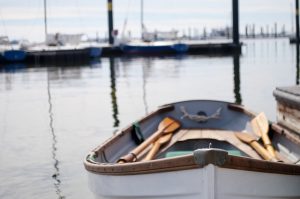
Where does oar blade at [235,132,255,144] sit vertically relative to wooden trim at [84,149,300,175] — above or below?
below

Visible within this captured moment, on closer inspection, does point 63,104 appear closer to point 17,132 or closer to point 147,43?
point 17,132

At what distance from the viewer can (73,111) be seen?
21.9 meters

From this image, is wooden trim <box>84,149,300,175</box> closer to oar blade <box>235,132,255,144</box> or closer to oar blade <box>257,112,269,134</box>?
oar blade <box>235,132,255,144</box>

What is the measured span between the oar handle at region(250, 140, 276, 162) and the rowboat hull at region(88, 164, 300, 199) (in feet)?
4.97

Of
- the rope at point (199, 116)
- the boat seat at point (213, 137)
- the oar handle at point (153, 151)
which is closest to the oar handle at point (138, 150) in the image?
the oar handle at point (153, 151)

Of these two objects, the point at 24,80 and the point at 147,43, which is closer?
the point at 24,80

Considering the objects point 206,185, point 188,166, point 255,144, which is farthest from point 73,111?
point 206,185

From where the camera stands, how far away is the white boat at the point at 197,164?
21.6ft

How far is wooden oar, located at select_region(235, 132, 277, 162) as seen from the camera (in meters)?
8.93

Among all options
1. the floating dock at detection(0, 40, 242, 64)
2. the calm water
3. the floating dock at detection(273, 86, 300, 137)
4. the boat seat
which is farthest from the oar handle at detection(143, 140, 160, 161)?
the floating dock at detection(0, 40, 242, 64)

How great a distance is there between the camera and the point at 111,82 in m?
35.8

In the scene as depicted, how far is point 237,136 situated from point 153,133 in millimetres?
1750

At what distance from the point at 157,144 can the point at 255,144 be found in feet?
5.42

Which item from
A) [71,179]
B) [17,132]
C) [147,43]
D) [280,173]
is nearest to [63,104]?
[17,132]
